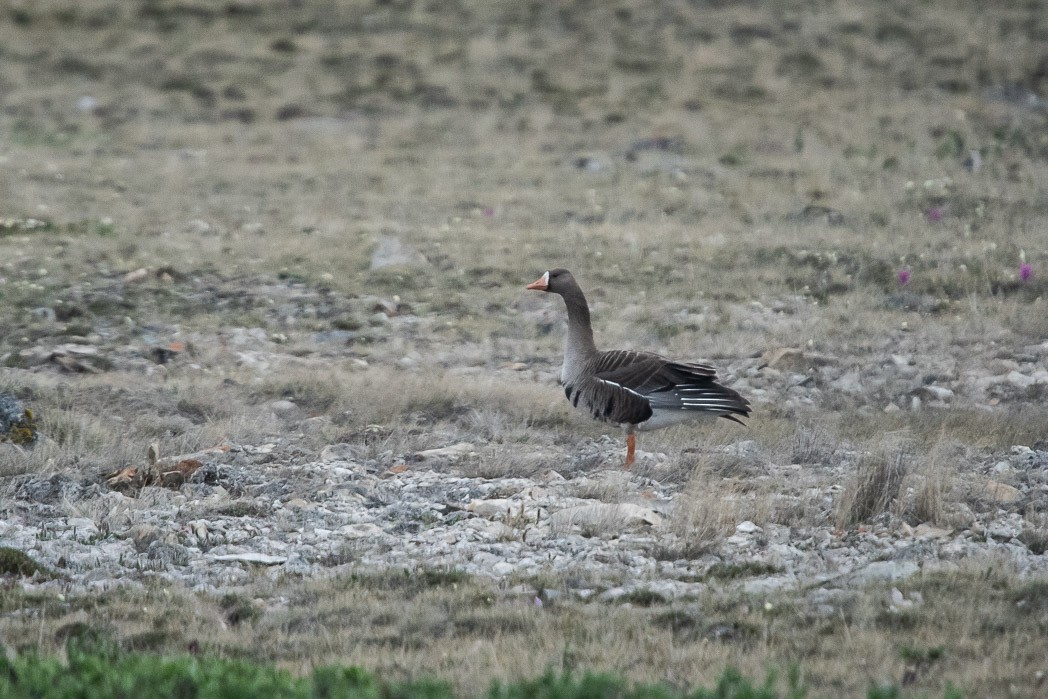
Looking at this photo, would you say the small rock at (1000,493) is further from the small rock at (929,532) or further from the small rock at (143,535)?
the small rock at (143,535)

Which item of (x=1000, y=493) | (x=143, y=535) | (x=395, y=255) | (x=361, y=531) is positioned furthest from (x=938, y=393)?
(x=395, y=255)

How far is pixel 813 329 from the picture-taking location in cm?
1688

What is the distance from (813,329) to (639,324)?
2.26 m

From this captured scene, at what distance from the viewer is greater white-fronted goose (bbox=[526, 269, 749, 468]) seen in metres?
10.8

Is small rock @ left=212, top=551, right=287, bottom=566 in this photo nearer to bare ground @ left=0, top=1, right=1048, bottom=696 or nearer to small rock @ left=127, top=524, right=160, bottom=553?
bare ground @ left=0, top=1, right=1048, bottom=696

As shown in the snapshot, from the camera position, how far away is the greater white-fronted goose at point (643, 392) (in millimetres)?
10805

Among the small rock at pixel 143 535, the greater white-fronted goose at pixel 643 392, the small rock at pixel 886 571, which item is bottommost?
the small rock at pixel 143 535

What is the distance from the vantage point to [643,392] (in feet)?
35.6

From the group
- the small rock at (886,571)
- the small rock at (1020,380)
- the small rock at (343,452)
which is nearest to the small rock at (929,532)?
the small rock at (886,571)

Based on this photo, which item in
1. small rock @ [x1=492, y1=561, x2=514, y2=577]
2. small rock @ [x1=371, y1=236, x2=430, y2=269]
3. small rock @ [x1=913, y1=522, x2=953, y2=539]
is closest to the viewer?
small rock @ [x1=492, y1=561, x2=514, y2=577]

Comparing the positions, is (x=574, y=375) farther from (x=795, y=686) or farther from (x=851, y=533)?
(x=795, y=686)

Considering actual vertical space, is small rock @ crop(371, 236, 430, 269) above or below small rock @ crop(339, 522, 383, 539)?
above

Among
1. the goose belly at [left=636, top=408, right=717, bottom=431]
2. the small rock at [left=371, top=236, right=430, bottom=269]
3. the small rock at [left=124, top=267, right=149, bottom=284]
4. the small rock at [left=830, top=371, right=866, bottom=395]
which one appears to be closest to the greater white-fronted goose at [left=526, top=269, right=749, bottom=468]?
the goose belly at [left=636, top=408, right=717, bottom=431]

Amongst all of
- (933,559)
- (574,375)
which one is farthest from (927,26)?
(933,559)
